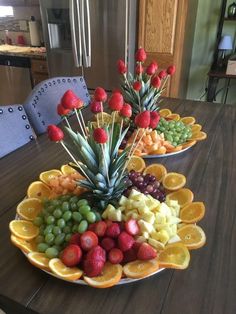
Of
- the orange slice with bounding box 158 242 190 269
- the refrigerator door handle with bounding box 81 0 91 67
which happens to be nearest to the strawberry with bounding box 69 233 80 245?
the orange slice with bounding box 158 242 190 269

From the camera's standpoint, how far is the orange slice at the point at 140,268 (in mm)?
628

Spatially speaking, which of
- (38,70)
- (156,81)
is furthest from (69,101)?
(38,70)

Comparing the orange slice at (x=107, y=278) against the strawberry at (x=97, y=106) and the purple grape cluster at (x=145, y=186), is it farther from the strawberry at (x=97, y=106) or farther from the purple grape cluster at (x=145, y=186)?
the strawberry at (x=97, y=106)

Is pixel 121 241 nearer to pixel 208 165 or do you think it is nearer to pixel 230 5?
pixel 208 165

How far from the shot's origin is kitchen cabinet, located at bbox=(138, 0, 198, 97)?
2.44 metres

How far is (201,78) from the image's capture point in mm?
3365

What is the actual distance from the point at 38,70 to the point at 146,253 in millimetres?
3038

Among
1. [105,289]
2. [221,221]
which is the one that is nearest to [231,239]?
[221,221]

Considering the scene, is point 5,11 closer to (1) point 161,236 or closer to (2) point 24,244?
(2) point 24,244

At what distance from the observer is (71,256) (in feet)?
2.14

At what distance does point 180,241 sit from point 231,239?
0.17m

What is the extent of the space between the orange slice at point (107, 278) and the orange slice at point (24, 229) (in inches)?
8.5

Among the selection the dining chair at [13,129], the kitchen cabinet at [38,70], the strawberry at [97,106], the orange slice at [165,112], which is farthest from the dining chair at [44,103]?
the kitchen cabinet at [38,70]

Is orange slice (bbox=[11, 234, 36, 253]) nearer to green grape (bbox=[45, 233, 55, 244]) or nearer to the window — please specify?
green grape (bbox=[45, 233, 55, 244])
